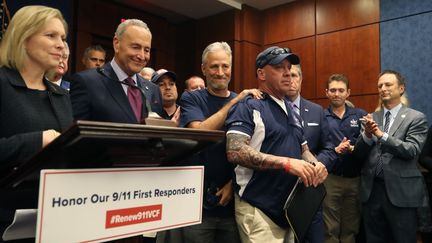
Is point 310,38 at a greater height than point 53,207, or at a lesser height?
greater

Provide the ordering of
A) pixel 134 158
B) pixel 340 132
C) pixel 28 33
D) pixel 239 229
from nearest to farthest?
pixel 134 158 < pixel 28 33 < pixel 239 229 < pixel 340 132

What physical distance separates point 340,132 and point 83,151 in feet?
10.3

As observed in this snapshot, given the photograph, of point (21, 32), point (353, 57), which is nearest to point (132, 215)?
point (21, 32)

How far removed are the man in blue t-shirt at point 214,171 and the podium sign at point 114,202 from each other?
0.80m

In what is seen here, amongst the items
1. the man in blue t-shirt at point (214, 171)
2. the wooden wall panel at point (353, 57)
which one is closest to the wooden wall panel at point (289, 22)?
the wooden wall panel at point (353, 57)

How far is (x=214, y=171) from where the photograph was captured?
188 centimetres

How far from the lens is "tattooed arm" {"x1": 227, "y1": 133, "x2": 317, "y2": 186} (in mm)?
1528

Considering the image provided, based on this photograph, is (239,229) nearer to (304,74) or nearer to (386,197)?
(386,197)

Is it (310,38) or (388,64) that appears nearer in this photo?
(388,64)

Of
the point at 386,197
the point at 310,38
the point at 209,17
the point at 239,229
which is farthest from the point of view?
the point at 209,17

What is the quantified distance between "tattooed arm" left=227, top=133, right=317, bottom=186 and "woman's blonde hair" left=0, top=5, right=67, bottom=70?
2.76ft

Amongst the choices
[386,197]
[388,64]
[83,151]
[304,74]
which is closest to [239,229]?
[83,151]

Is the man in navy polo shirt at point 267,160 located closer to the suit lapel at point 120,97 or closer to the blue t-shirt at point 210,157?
the blue t-shirt at point 210,157

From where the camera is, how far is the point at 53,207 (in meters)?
0.75
